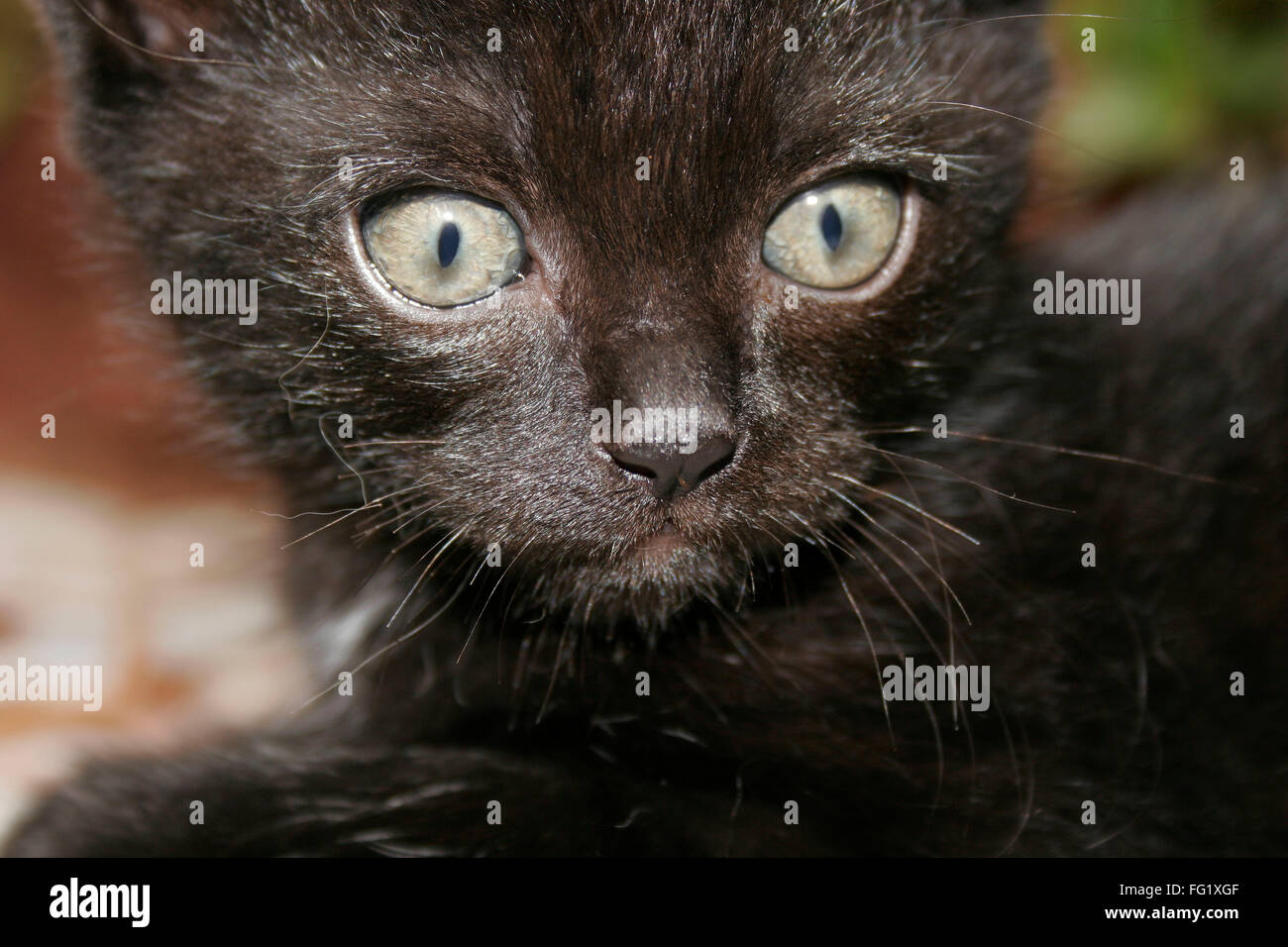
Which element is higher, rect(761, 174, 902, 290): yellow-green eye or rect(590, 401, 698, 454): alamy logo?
rect(761, 174, 902, 290): yellow-green eye

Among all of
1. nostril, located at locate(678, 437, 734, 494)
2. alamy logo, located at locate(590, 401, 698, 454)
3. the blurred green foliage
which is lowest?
nostril, located at locate(678, 437, 734, 494)

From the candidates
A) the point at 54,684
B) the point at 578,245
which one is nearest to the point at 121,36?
the point at 578,245

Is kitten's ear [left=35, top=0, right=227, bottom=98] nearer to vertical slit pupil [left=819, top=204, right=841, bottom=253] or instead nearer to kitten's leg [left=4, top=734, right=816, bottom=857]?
vertical slit pupil [left=819, top=204, right=841, bottom=253]

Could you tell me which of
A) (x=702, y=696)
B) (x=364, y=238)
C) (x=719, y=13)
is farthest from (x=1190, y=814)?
(x=364, y=238)

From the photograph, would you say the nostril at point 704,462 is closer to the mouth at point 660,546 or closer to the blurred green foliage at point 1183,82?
the mouth at point 660,546

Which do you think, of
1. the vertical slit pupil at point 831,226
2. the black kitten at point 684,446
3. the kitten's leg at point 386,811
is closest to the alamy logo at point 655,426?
the black kitten at point 684,446

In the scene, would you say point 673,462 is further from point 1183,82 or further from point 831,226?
point 1183,82

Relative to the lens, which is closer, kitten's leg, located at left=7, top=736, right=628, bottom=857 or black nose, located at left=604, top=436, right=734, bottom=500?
black nose, located at left=604, top=436, right=734, bottom=500
